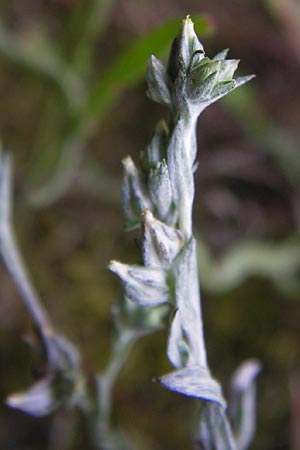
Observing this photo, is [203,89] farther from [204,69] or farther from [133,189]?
[133,189]

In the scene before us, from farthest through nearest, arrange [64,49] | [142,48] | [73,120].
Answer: [64,49] → [73,120] → [142,48]

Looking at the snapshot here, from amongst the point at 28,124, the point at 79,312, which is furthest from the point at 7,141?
the point at 79,312

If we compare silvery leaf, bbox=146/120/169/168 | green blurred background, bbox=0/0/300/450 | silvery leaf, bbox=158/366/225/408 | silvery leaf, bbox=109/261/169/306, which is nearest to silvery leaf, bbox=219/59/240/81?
silvery leaf, bbox=146/120/169/168

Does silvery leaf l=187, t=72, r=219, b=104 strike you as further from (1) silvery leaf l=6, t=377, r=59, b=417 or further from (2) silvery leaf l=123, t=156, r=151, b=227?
(1) silvery leaf l=6, t=377, r=59, b=417

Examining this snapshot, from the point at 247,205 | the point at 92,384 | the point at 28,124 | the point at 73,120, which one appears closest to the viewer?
the point at 92,384

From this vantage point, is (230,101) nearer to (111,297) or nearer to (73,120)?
(73,120)

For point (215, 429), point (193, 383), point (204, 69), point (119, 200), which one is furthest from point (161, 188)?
point (119, 200)

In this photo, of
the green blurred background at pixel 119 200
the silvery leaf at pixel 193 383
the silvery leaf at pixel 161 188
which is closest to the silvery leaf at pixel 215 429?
the silvery leaf at pixel 193 383
